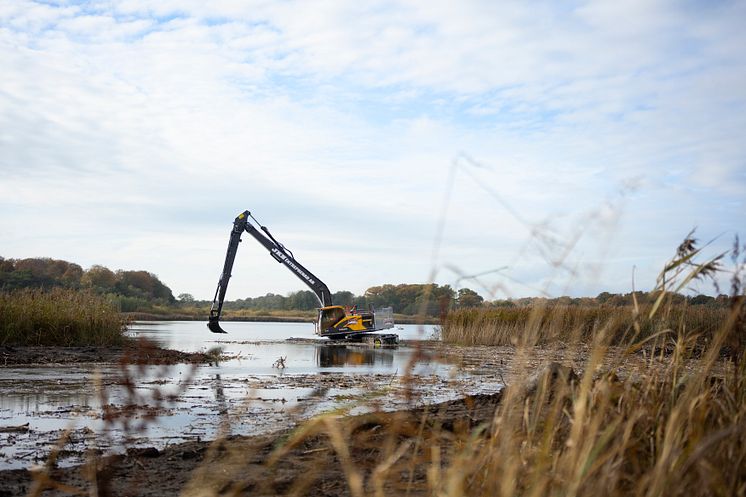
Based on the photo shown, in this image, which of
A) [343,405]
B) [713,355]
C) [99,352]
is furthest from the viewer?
[99,352]

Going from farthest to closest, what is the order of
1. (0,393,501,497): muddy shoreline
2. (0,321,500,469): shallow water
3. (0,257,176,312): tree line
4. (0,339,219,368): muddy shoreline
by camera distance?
(0,257,176,312): tree line
(0,339,219,368): muddy shoreline
(0,321,500,469): shallow water
(0,393,501,497): muddy shoreline

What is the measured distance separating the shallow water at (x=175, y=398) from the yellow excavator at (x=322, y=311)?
1438cm

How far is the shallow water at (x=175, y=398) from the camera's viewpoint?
21.9 feet

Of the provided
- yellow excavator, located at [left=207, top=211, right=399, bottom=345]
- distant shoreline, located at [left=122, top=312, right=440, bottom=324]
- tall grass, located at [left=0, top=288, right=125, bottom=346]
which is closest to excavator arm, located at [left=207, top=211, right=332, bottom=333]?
yellow excavator, located at [left=207, top=211, right=399, bottom=345]

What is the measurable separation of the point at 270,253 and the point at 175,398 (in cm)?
2242

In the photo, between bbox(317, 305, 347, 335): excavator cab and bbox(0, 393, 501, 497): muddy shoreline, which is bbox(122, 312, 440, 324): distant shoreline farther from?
bbox(0, 393, 501, 497): muddy shoreline

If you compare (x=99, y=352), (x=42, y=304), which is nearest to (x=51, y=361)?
(x=99, y=352)

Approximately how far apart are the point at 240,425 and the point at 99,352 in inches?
458

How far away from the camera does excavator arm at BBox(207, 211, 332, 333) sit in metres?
30.5

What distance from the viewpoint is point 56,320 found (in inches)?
786

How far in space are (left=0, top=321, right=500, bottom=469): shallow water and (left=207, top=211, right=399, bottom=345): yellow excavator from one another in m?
14.4

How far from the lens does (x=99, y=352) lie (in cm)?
1834

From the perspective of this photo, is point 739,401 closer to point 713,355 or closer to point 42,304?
point 713,355

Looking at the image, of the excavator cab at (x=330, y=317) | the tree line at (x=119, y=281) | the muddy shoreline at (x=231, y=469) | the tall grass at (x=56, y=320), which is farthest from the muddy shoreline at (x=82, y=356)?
the tree line at (x=119, y=281)
